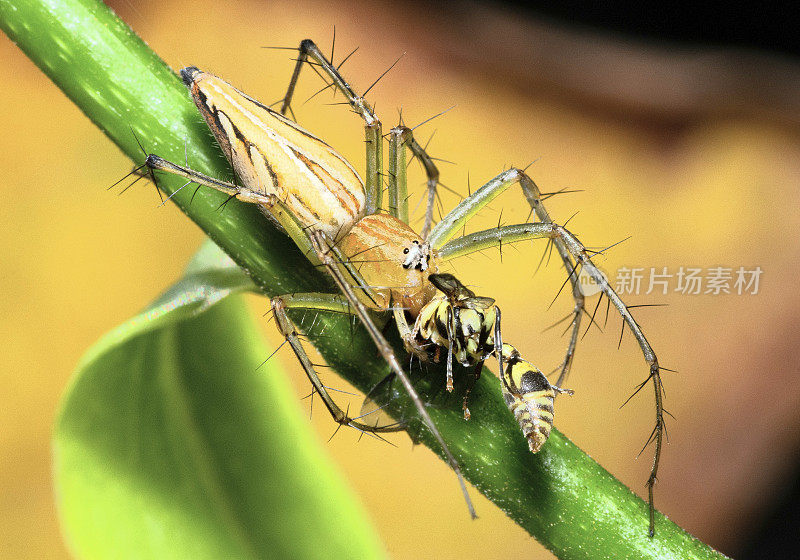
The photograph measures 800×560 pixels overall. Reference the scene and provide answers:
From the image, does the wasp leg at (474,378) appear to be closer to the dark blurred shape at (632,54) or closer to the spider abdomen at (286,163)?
the spider abdomen at (286,163)

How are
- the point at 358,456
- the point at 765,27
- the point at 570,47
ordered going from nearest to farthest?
1. the point at 358,456
2. the point at 765,27
3. the point at 570,47

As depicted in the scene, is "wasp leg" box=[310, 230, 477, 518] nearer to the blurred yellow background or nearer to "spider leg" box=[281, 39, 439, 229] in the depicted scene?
"spider leg" box=[281, 39, 439, 229]

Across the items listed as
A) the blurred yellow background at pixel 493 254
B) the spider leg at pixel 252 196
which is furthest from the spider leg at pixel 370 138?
the blurred yellow background at pixel 493 254

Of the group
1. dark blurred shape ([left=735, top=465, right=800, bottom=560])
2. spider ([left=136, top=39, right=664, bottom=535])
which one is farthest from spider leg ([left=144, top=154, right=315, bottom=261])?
dark blurred shape ([left=735, top=465, right=800, bottom=560])

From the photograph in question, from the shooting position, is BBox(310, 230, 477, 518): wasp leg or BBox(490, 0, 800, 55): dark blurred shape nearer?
BBox(310, 230, 477, 518): wasp leg

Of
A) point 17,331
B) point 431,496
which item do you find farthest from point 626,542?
point 17,331

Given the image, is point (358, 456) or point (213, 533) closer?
point (213, 533)

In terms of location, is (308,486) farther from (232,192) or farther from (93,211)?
(93,211)

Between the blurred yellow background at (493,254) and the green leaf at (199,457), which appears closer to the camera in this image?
the green leaf at (199,457)
